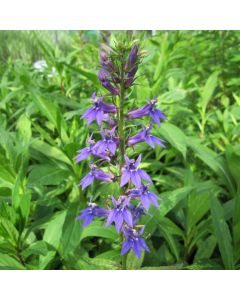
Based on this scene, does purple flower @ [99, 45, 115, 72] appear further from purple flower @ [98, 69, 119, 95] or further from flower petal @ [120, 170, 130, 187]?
flower petal @ [120, 170, 130, 187]

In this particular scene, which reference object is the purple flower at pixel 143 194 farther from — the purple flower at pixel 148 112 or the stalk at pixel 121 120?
the purple flower at pixel 148 112


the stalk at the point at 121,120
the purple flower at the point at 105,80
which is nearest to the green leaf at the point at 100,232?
the stalk at the point at 121,120

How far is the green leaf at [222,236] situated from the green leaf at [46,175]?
3.65 feet

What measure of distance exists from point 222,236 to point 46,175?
131cm

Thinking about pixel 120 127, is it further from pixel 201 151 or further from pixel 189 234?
pixel 201 151

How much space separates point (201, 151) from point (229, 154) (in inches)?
9.6

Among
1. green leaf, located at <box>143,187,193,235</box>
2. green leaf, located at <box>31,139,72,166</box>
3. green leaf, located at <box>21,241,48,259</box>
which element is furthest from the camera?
green leaf, located at <box>31,139,72,166</box>

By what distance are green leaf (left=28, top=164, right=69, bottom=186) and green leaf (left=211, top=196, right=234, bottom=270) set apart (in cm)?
111

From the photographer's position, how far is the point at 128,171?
1906 mm

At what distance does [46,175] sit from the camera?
2.72 metres

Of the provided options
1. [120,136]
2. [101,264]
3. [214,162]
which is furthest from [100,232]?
[214,162]

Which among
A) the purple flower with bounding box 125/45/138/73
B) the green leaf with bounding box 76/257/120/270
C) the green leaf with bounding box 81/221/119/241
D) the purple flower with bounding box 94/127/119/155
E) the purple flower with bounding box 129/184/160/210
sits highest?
the purple flower with bounding box 125/45/138/73

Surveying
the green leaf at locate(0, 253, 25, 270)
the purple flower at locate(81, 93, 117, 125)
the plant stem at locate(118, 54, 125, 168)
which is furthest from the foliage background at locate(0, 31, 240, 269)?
the purple flower at locate(81, 93, 117, 125)

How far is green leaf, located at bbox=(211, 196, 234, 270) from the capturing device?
98.3 inches
